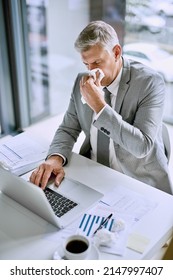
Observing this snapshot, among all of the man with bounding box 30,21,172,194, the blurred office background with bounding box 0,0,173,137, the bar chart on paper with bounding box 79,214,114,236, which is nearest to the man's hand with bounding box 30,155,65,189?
the man with bounding box 30,21,172,194

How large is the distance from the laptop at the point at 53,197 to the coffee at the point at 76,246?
14cm

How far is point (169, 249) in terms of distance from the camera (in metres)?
1.12

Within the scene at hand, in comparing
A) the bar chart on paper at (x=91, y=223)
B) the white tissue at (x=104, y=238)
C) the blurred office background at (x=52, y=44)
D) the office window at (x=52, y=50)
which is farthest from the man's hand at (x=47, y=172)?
the office window at (x=52, y=50)

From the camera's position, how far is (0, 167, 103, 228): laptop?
3.58 feet

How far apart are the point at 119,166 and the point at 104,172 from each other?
0.57ft

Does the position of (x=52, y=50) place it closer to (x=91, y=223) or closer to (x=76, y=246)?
(x=91, y=223)

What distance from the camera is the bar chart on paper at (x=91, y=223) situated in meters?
1.11

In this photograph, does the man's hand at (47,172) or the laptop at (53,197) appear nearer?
the laptop at (53,197)

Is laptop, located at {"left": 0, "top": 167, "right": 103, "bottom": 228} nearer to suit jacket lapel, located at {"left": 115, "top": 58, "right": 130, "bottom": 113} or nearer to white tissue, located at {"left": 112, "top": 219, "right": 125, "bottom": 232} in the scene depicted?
white tissue, located at {"left": 112, "top": 219, "right": 125, "bottom": 232}

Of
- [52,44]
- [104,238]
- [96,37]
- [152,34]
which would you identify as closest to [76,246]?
[104,238]

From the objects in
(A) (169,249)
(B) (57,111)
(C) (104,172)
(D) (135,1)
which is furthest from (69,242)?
(B) (57,111)

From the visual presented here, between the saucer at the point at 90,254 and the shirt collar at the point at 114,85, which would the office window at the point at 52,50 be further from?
the saucer at the point at 90,254

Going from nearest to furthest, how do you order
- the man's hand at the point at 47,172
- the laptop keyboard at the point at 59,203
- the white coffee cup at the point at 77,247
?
the white coffee cup at the point at 77,247 < the laptop keyboard at the point at 59,203 < the man's hand at the point at 47,172
